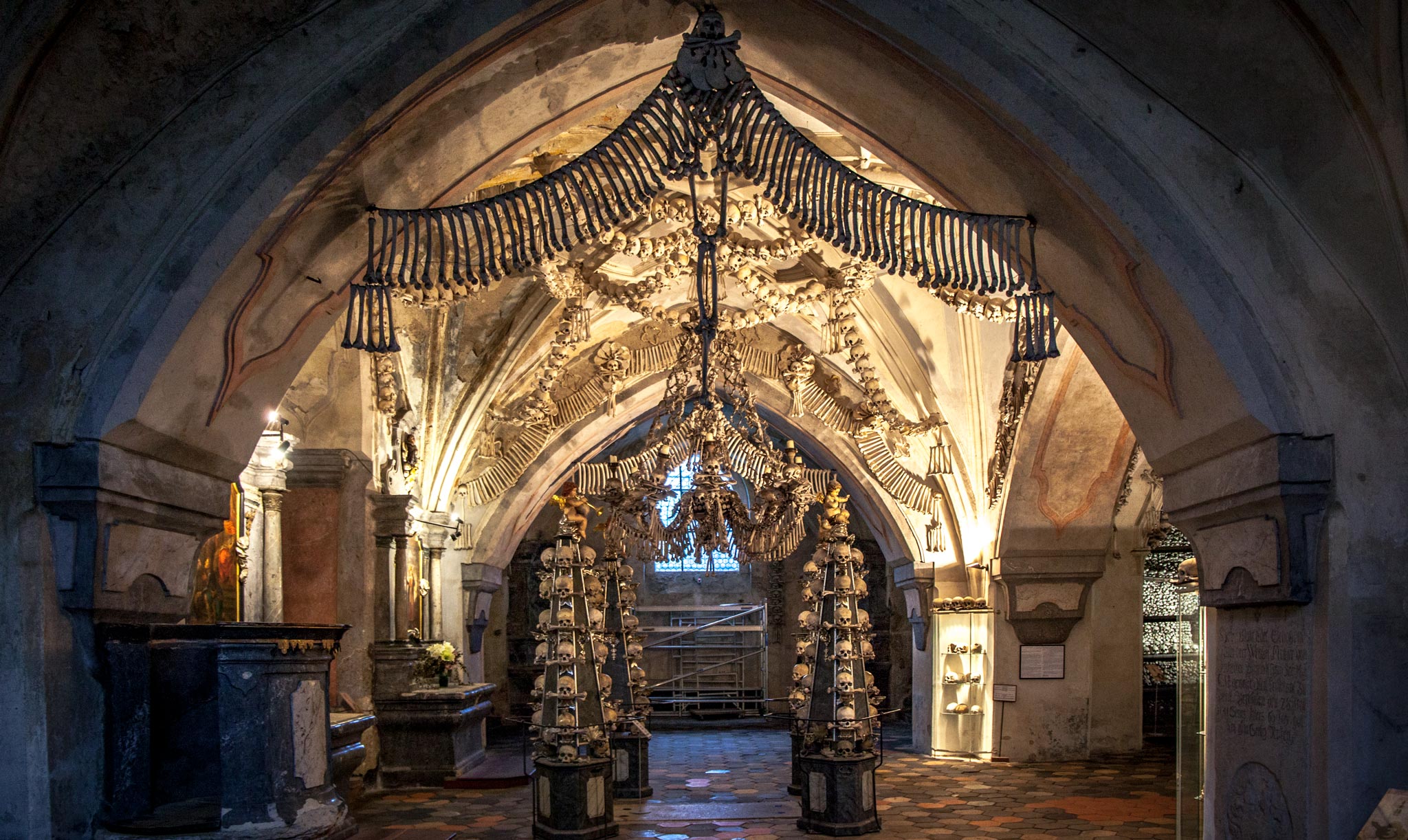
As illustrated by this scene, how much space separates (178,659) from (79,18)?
7.50 feet

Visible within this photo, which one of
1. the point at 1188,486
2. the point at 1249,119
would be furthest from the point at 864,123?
the point at 1188,486

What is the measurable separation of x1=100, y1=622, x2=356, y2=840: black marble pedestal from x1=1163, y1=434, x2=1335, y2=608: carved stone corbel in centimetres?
334

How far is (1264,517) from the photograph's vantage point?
4.43 meters

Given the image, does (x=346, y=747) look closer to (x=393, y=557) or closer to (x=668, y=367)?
(x=393, y=557)

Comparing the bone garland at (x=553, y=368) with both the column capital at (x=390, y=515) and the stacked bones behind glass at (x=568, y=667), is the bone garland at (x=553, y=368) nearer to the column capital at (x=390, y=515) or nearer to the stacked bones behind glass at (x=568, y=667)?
the column capital at (x=390, y=515)

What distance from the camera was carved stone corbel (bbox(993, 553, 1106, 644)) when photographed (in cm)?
1078

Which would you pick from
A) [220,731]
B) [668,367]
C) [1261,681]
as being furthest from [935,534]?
[220,731]

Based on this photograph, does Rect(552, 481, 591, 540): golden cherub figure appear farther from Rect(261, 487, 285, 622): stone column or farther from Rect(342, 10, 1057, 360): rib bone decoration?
Rect(342, 10, 1057, 360): rib bone decoration

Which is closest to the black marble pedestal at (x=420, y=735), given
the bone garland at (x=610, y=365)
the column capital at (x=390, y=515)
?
the column capital at (x=390, y=515)

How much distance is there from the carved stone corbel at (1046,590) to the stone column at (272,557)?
5.85 m

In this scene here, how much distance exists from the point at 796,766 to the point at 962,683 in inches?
113

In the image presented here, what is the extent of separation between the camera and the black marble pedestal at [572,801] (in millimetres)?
7301

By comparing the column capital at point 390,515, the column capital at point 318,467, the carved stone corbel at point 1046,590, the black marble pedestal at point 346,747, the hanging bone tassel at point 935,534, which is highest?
the column capital at point 318,467

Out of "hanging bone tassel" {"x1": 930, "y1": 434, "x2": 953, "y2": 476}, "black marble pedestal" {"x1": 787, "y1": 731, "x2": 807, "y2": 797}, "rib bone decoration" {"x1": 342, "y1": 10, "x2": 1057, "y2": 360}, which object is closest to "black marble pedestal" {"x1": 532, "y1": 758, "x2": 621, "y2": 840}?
"black marble pedestal" {"x1": 787, "y1": 731, "x2": 807, "y2": 797}
